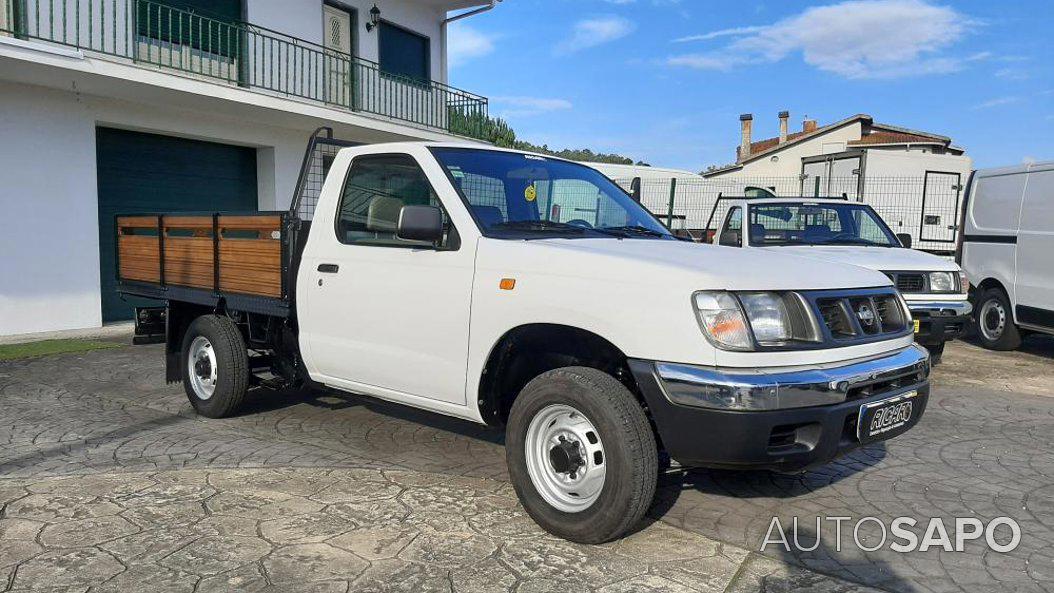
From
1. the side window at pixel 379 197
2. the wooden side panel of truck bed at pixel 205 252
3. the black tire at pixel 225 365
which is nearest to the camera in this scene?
the side window at pixel 379 197

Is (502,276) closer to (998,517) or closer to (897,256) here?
(998,517)

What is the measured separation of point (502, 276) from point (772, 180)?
1811 cm

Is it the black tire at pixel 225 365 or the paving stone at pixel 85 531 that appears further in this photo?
the black tire at pixel 225 365

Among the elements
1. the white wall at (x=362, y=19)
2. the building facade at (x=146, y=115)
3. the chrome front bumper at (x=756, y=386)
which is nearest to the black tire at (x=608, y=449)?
the chrome front bumper at (x=756, y=386)

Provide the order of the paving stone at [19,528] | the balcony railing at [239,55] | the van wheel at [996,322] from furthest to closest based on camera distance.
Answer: the balcony railing at [239,55] < the van wheel at [996,322] < the paving stone at [19,528]

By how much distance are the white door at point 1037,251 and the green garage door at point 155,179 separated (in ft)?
37.7

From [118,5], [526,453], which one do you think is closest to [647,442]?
[526,453]

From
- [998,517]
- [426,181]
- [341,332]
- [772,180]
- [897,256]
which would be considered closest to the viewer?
[998,517]

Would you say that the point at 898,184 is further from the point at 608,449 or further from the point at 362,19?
the point at 608,449

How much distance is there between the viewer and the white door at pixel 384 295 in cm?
413

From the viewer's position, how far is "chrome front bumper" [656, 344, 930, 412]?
3.17m

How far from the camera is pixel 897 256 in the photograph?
8133 mm

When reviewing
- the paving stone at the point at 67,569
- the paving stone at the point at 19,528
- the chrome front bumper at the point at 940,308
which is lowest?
Result: the paving stone at the point at 19,528

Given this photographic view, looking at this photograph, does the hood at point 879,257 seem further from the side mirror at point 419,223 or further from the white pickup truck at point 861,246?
the side mirror at point 419,223
